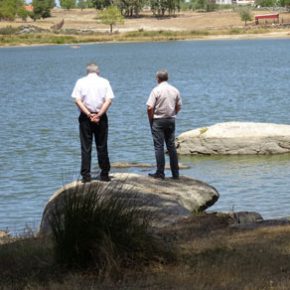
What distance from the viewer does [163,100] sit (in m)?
13.1

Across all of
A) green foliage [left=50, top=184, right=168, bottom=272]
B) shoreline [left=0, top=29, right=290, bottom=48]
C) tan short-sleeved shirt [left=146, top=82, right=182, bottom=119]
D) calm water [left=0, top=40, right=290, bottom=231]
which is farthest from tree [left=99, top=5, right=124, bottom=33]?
green foliage [left=50, top=184, right=168, bottom=272]

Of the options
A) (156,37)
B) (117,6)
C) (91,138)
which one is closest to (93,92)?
(91,138)

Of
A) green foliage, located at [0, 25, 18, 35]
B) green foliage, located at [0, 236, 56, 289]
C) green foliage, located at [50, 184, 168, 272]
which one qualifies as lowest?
green foliage, located at [0, 25, 18, 35]

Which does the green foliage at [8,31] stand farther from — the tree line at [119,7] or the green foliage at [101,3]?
the green foliage at [101,3]

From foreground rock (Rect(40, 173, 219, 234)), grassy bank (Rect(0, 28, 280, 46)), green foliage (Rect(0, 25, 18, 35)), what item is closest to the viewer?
foreground rock (Rect(40, 173, 219, 234))

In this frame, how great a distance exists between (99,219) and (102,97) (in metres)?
4.74

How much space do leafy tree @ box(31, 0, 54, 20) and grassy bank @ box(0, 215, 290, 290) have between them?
177544 millimetres

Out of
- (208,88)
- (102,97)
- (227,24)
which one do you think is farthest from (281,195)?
(227,24)

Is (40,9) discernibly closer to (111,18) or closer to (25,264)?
(111,18)

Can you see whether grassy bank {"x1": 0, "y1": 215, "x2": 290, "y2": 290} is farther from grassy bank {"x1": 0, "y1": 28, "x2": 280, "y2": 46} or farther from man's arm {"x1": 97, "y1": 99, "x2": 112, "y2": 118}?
grassy bank {"x1": 0, "y1": 28, "x2": 280, "y2": 46}

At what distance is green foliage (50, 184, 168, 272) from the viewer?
24.3 feet

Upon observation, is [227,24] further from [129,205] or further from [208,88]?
[129,205]

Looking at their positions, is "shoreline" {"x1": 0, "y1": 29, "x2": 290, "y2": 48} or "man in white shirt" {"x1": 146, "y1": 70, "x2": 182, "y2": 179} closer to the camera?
"man in white shirt" {"x1": 146, "y1": 70, "x2": 182, "y2": 179}

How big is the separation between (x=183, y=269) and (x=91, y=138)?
5.18 m
